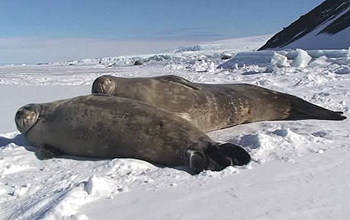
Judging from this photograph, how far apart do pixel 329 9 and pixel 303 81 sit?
36330 millimetres

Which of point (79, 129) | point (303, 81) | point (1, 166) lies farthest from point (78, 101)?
point (303, 81)

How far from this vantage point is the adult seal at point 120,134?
2.56 meters

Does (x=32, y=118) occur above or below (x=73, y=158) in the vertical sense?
above

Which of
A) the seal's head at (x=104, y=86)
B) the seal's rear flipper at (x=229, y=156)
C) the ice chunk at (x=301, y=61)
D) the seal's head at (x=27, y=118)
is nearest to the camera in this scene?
the seal's rear flipper at (x=229, y=156)

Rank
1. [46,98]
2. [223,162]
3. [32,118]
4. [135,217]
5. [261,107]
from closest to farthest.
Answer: [135,217], [223,162], [32,118], [261,107], [46,98]

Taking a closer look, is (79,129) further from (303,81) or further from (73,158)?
(303,81)

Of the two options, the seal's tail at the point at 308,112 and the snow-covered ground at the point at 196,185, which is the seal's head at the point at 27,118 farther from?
the seal's tail at the point at 308,112

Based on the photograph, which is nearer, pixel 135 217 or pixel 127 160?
pixel 135 217

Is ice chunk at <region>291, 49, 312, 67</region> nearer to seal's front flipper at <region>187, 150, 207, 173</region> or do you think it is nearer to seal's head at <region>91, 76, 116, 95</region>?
seal's head at <region>91, 76, 116, 95</region>

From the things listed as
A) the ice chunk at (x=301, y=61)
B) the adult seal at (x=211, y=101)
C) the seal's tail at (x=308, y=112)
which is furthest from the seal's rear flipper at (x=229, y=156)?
the ice chunk at (x=301, y=61)

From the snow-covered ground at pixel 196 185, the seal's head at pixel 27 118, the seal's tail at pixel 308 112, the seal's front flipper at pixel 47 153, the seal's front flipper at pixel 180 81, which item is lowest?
the seal's tail at pixel 308 112

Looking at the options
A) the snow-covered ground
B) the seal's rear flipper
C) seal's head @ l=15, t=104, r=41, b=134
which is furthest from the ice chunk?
the seal's rear flipper

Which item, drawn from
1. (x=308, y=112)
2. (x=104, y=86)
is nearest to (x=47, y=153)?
(x=104, y=86)

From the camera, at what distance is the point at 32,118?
128 inches
